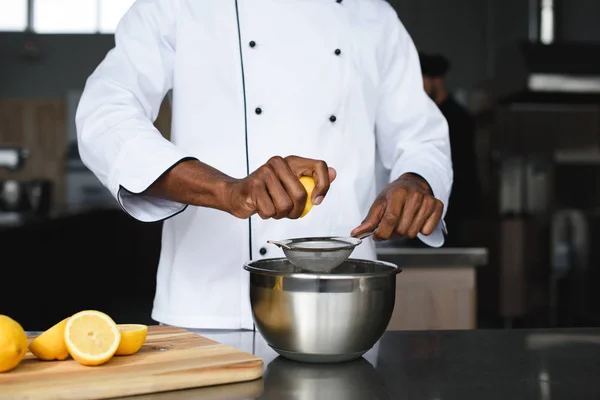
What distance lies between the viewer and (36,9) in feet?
31.5

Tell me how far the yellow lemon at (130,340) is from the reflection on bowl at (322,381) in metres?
0.18

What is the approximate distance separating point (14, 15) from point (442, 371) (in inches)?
383

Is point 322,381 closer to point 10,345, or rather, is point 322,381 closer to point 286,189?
point 286,189

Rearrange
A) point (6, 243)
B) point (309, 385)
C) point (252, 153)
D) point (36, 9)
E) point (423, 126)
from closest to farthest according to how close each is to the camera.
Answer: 1. point (309, 385)
2. point (252, 153)
3. point (423, 126)
4. point (6, 243)
5. point (36, 9)

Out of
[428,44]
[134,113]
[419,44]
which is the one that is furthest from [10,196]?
[428,44]

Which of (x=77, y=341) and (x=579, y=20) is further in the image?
(x=579, y=20)

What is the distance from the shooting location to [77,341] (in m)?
1.00

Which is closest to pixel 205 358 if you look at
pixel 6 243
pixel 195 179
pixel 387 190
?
pixel 195 179

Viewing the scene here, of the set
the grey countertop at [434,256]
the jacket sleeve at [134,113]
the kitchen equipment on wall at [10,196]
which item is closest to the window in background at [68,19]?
the kitchen equipment on wall at [10,196]

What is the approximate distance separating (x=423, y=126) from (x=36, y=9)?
9.02 m

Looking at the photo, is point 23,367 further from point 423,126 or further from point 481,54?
point 481,54

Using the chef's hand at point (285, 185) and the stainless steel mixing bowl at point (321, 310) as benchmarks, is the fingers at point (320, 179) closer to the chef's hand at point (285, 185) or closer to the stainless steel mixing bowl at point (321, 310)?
the chef's hand at point (285, 185)

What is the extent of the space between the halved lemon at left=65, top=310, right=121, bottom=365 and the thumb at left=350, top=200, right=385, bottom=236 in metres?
0.43

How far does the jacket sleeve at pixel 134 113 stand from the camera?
129 cm
